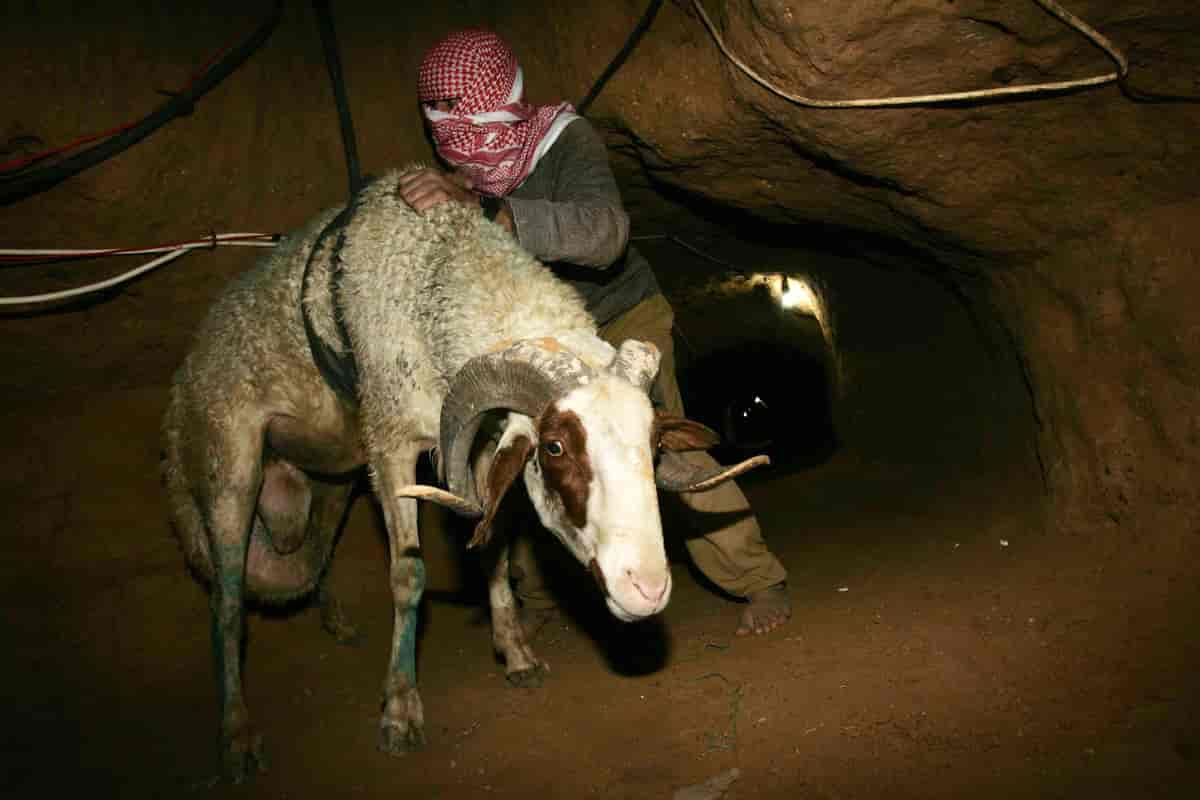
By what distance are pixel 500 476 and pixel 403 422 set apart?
0.75 m

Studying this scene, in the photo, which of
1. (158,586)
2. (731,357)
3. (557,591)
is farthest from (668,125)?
(731,357)

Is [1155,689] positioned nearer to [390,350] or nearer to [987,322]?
[987,322]

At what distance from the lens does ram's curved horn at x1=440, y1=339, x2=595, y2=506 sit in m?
2.73

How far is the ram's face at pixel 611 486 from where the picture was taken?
8.38 ft

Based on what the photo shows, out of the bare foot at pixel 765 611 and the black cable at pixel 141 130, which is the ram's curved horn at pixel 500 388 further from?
the black cable at pixel 141 130

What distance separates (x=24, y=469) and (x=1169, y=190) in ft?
18.9

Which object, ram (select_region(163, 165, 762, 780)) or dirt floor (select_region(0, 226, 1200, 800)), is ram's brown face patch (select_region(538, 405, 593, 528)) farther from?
dirt floor (select_region(0, 226, 1200, 800))

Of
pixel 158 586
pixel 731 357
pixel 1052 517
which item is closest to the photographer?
pixel 1052 517

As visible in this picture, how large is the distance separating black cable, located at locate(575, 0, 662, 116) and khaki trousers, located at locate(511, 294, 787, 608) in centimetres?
120

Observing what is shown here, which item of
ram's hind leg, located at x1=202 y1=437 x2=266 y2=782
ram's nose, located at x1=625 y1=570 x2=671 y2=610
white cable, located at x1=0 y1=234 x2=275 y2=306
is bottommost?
ram's hind leg, located at x1=202 y1=437 x2=266 y2=782

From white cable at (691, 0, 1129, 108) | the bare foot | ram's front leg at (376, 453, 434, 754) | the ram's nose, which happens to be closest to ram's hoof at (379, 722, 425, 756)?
ram's front leg at (376, 453, 434, 754)

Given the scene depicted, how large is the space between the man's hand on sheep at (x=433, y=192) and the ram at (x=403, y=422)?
49mm

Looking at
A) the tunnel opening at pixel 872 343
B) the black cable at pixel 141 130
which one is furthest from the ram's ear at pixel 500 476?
the black cable at pixel 141 130

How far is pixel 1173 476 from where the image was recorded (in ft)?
11.9
